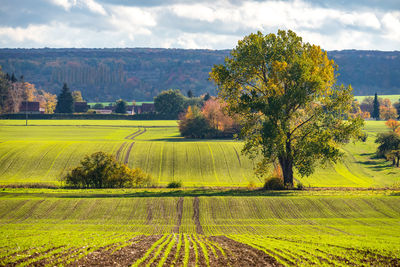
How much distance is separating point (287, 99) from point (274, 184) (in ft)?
33.3

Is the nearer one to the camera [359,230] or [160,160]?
[359,230]

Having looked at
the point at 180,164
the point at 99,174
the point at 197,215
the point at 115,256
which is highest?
the point at 115,256

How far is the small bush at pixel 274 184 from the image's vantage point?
5372cm

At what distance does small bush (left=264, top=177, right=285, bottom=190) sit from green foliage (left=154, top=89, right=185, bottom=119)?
13448 cm

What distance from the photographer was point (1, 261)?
1934cm

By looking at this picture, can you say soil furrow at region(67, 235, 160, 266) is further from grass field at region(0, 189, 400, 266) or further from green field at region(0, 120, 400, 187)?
green field at region(0, 120, 400, 187)

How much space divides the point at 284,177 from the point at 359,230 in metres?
22.2

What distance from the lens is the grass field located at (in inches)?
863

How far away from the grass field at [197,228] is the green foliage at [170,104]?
454ft

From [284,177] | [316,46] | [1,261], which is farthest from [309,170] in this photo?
[1,261]

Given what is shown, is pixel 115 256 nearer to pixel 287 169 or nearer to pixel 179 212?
pixel 179 212

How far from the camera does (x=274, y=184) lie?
53812 mm

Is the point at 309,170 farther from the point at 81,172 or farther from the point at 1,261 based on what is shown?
the point at 1,261

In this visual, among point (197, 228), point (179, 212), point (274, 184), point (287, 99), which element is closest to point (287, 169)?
point (274, 184)
